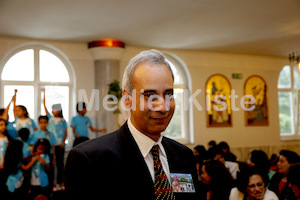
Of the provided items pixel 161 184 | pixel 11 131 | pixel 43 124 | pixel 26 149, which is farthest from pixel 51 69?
pixel 161 184

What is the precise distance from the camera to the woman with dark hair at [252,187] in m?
3.68

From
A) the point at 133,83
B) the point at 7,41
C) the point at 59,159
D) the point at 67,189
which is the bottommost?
the point at 59,159

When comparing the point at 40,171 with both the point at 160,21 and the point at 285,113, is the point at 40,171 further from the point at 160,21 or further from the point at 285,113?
the point at 285,113

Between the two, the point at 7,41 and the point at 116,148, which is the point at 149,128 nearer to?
the point at 116,148

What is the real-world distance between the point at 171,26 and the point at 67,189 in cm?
645


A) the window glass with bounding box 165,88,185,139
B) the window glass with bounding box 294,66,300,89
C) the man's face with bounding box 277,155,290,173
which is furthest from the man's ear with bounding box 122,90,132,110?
the window glass with bounding box 294,66,300,89

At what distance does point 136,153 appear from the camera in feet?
4.06

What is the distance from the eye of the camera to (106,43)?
325 inches

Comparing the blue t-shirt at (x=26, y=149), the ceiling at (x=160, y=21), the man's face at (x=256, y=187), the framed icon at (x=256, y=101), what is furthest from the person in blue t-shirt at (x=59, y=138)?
the framed icon at (x=256, y=101)

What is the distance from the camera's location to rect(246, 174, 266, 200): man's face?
3.68 metres

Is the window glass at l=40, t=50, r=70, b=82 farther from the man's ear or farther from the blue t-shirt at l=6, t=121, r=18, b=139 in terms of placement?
the man's ear

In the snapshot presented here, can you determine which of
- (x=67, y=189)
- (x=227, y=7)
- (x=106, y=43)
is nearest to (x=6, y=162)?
(x=106, y=43)

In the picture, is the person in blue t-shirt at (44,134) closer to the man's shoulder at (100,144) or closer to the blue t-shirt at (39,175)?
the blue t-shirt at (39,175)

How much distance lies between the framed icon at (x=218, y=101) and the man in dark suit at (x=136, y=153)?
885cm
